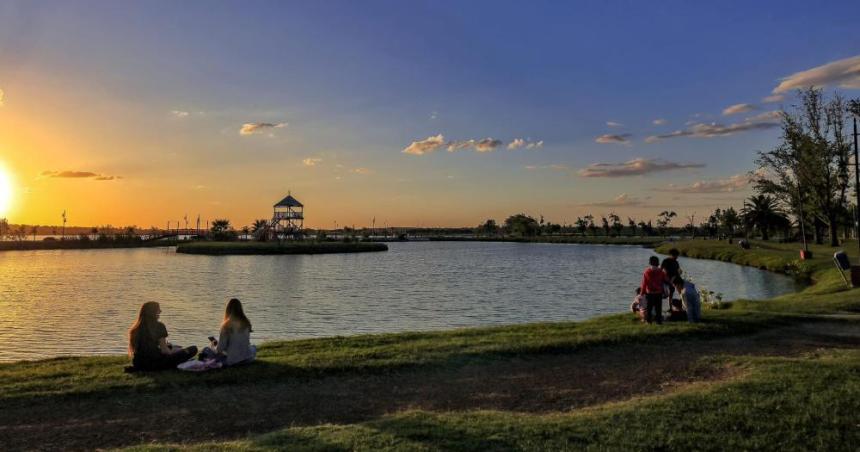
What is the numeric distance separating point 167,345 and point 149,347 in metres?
0.43

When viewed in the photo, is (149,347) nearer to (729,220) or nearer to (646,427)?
(646,427)

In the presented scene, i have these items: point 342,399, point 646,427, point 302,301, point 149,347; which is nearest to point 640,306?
point 646,427

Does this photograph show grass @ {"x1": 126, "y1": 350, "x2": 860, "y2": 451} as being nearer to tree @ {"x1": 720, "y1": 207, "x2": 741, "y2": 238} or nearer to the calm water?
the calm water

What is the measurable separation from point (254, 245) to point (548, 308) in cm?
10408

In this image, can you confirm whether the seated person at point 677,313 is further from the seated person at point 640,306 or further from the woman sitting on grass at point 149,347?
the woman sitting on grass at point 149,347

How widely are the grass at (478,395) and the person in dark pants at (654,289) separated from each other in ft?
2.96

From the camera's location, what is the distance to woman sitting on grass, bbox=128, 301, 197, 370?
12.4m

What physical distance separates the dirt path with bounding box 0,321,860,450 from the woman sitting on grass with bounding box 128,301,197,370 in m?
1.49

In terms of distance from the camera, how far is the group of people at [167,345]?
40.6ft

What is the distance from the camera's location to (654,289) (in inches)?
682

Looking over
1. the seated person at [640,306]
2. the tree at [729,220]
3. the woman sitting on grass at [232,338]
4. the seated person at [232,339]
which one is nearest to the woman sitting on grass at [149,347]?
the seated person at [232,339]

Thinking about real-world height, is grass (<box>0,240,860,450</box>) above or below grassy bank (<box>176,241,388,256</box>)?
below

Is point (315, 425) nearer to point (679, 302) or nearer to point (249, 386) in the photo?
point (249, 386)

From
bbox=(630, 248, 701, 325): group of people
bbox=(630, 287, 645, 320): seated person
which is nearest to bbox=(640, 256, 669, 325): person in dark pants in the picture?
bbox=(630, 248, 701, 325): group of people
